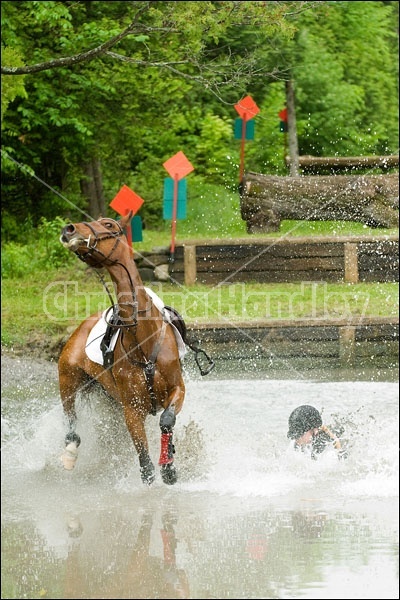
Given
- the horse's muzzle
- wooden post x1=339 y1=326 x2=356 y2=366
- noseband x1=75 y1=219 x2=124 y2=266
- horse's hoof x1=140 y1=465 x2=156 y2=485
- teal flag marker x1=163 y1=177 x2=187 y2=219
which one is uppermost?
the horse's muzzle

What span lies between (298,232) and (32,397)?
353 inches

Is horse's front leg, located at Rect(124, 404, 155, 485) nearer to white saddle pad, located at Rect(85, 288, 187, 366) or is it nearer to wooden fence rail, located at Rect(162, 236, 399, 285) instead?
white saddle pad, located at Rect(85, 288, 187, 366)

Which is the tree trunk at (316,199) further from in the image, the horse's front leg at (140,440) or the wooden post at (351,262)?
the horse's front leg at (140,440)

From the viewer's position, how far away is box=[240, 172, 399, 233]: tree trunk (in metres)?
20.0

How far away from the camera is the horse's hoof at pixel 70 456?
976 centimetres

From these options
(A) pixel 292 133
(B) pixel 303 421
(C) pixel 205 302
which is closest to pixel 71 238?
(B) pixel 303 421

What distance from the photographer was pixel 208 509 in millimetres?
8367

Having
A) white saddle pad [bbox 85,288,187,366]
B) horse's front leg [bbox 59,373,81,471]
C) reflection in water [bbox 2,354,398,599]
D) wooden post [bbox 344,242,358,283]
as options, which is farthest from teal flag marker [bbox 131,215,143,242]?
white saddle pad [bbox 85,288,187,366]

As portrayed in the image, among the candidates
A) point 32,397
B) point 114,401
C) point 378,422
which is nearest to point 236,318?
point 32,397

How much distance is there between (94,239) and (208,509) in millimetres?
2044

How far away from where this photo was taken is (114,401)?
32.8ft

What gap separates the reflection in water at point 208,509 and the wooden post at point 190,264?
18.9ft

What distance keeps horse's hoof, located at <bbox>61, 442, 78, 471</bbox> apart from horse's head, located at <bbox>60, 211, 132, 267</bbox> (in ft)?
6.36

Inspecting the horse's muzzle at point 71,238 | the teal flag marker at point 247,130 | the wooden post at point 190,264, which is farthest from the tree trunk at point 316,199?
the horse's muzzle at point 71,238
